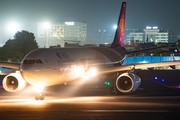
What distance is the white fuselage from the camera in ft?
68.6

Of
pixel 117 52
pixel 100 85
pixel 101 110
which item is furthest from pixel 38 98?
pixel 117 52

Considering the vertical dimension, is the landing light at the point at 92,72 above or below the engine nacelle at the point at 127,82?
above

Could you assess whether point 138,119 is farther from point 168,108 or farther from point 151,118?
point 168,108

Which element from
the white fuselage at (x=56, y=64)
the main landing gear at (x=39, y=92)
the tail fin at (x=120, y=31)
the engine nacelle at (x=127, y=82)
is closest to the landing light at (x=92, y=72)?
the white fuselage at (x=56, y=64)

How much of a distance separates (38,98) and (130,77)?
8.54 m

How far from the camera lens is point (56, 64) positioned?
22.1 metres

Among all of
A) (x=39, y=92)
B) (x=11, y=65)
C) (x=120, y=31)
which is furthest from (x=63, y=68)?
(x=120, y=31)

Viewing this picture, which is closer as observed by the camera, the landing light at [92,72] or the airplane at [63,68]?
the airplane at [63,68]

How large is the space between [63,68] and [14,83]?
5525 millimetres

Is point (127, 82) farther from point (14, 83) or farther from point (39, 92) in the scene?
point (14, 83)

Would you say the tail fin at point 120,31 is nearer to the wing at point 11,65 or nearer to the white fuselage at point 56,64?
the white fuselage at point 56,64

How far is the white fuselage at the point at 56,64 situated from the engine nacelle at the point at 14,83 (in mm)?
3769

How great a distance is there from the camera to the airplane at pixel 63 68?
21156mm

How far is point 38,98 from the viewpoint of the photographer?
2272 centimetres
